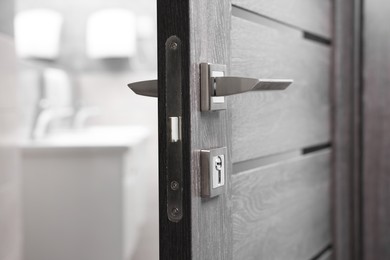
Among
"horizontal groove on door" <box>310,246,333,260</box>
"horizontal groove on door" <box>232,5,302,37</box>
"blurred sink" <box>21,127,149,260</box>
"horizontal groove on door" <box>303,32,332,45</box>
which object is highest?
"horizontal groove on door" <box>303,32,332,45</box>

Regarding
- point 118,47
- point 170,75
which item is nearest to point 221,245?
point 170,75

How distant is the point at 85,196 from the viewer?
4.18 feet

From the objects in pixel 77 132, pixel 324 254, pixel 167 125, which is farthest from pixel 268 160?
pixel 77 132

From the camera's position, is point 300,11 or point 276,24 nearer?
point 276,24

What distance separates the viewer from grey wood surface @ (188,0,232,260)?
680 mm

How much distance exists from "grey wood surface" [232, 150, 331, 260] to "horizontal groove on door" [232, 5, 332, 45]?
279 mm

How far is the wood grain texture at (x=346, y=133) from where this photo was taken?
1.39m

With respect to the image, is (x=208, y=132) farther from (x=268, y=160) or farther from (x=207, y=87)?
(x=268, y=160)

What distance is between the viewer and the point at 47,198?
119cm

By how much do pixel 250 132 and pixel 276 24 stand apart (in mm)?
267

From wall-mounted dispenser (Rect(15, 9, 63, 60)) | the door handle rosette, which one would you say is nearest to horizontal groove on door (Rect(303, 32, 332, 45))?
the door handle rosette

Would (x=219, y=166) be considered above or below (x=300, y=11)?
below

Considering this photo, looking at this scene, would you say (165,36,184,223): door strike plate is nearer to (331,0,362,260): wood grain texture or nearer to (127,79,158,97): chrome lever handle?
(127,79,158,97): chrome lever handle

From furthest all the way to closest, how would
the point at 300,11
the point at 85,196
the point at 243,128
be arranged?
the point at 85,196 → the point at 300,11 → the point at 243,128
